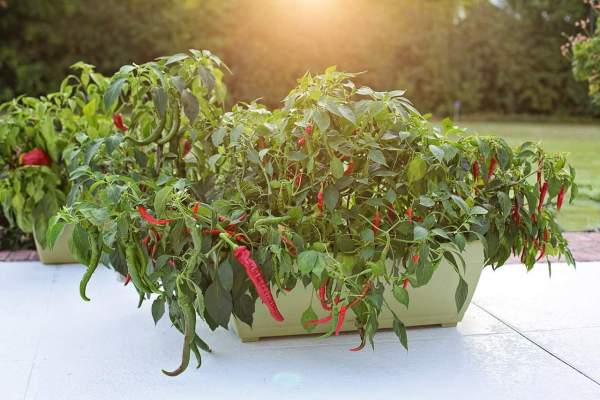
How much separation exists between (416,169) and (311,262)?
406mm

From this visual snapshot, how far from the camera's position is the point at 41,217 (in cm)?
285

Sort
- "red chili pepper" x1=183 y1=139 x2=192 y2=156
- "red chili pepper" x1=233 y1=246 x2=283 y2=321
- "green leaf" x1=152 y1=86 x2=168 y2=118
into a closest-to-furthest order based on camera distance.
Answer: "red chili pepper" x1=233 y1=246 x2=283 y2=321, "green leaf" x1=152 y1=86 x2=168 y2=118, "red chili pepper" x1=183 y1=139 x2=192 y2=156

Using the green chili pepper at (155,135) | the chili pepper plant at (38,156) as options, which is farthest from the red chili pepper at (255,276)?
Answer: the chili pepper plant at (38,156)

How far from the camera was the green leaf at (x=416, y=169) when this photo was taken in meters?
1.88

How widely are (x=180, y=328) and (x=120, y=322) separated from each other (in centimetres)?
47

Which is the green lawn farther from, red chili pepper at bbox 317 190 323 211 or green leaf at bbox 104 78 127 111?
green leaf at bbox 104 78 127 111

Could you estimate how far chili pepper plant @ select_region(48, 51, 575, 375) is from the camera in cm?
177

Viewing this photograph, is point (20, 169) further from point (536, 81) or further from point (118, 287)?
point (536, 81)

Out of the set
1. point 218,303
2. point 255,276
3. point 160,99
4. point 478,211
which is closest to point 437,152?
point 478,211

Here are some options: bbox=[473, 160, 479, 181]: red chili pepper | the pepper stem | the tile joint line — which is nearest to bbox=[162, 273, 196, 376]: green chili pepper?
the pepper stem

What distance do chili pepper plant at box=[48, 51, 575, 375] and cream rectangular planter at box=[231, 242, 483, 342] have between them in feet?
0.14

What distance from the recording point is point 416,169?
1.89 meters

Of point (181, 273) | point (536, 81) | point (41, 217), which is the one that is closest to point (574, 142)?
point (536, 81)

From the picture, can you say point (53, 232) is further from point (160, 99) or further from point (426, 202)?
point (426, 202)
